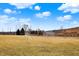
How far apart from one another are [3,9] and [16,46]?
0.67 meters

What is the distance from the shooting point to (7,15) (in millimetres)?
4285

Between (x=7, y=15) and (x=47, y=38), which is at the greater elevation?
(x=7, y=15)

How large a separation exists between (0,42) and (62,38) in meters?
1.08

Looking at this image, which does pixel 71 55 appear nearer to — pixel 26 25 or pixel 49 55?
pixel 49 55

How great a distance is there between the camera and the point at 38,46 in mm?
4344

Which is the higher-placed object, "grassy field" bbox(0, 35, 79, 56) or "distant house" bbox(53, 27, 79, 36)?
"distant house" bbox(53, 27, 79, 36)

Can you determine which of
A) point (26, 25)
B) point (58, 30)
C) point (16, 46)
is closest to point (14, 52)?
point (16, 46)

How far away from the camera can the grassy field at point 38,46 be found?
4.27 metres

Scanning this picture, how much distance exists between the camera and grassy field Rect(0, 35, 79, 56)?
14.0 ft

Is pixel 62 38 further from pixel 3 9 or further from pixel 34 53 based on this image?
pixel 3 9

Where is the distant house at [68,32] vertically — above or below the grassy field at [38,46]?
above

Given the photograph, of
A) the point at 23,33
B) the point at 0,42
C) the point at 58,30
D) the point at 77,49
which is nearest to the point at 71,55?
the point at 77,49

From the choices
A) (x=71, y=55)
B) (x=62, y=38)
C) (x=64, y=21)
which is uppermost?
(x=64, y=21)

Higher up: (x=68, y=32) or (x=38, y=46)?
(x=68, y=32)
